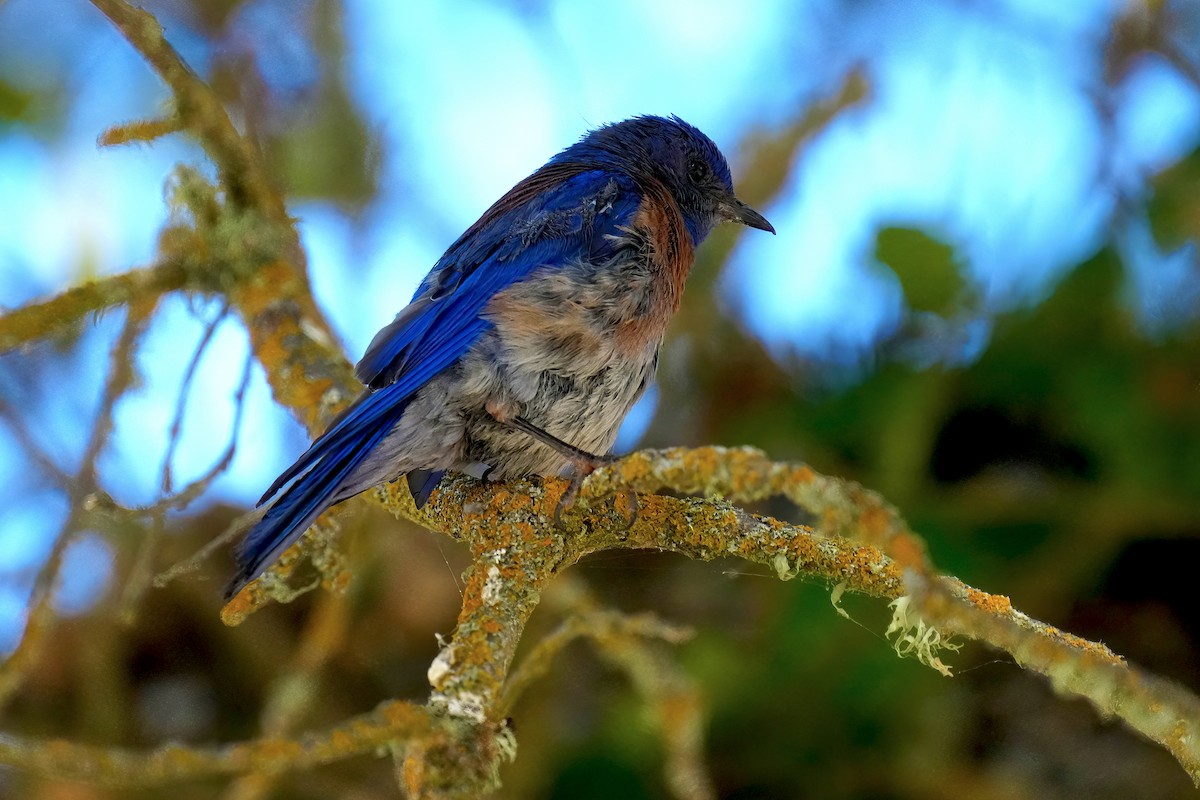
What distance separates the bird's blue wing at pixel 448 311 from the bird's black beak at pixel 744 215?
0.60m

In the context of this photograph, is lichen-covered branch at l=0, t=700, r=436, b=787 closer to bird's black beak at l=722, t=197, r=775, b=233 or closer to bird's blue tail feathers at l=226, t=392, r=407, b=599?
bird's blue tail feathers at l=226, t=392, r=407, b=599

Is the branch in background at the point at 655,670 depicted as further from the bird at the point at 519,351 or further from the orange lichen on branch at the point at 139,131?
the orange lichen on branch at the point at 139,131

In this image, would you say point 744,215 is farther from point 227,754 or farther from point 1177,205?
point 227,754

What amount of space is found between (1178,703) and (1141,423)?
69.5 inches

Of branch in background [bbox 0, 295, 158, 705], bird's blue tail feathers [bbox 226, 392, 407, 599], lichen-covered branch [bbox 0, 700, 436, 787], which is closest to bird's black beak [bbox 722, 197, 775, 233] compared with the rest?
bird's blue tail feathers [bbox 226, 392, 407, 599]

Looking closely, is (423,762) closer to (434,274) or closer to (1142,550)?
(434,274)

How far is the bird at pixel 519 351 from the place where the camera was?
2.84 metres

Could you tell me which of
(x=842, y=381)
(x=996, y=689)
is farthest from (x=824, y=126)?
(x=996, y=689)

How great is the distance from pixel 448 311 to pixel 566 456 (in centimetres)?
60

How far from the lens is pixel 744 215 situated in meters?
4.11

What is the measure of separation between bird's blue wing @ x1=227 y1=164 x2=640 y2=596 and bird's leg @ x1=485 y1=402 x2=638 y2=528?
21 cm

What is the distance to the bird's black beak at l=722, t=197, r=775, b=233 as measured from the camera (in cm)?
411

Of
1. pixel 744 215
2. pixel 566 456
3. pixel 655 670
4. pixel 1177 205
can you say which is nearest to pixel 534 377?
A: pixel 566 456

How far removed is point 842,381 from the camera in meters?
3.78
